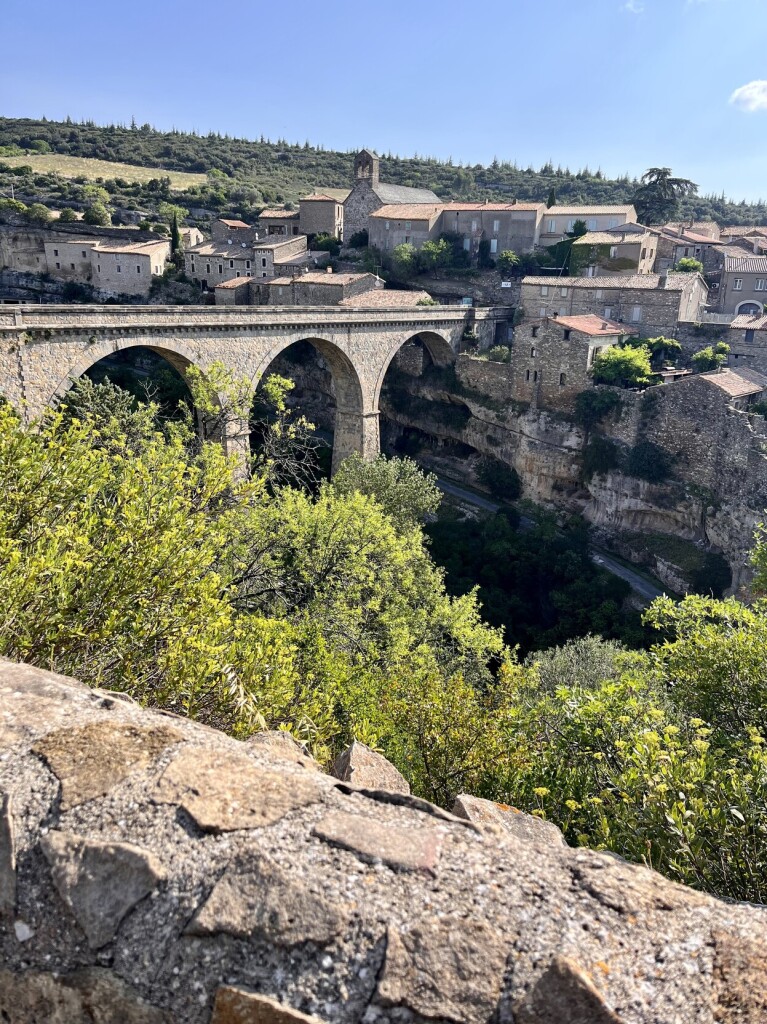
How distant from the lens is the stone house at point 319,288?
Result: 4012 centimetres

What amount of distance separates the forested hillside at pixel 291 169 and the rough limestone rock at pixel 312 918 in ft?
283

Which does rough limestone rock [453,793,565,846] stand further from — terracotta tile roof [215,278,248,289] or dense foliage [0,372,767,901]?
terracotta tile roof [215,278,248,289]

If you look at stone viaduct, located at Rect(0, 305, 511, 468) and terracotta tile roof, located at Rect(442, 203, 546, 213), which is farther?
terracotta tile roof, located at Rect(442, 203, 546, 213)

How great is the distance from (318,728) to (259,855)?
567cm

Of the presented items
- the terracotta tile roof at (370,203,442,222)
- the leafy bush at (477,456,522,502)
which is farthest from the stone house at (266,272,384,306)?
the leafy bush at (477,456,522,502)

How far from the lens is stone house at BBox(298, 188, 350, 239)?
172ft

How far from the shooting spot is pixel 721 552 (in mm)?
28625

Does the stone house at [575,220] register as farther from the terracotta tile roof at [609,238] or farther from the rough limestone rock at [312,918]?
the rough limestone rock at [312,918]

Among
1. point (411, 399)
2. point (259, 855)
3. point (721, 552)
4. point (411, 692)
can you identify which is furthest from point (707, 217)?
point (259, 855)

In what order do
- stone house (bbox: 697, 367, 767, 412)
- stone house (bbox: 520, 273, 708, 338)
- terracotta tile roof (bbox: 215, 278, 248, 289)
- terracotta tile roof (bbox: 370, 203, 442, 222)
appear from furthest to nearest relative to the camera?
terracotta tile roof (bbox: 370, 203, 442, 222) < terracotta tile roof (bbox: 215, 278, 248, 289) < stone house (bbox: 520, 273, 708, 338) < stone house (bbox: 697, 367, 767, 412)

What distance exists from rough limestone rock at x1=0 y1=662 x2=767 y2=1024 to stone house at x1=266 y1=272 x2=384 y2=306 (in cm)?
3811

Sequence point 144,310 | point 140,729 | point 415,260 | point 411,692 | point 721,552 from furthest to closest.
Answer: point 415,260 < point 721,552 < point 144,310 < point 411,692 < point 140,729

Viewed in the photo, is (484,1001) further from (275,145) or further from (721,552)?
(275,145)

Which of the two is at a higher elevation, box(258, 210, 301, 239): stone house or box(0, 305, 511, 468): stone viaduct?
box(258, 210, 301, 239): stone house
